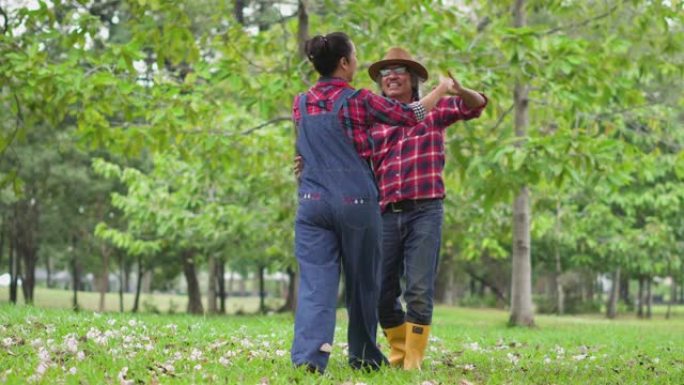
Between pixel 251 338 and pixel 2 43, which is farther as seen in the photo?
pixel 2 43

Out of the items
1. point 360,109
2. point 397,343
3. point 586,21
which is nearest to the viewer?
point 360,109

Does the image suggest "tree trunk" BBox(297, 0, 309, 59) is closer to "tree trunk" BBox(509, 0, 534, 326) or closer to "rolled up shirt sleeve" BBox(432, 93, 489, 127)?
"tree trunk" BBox(509, 0, 534, 326)

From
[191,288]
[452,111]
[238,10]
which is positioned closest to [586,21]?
[238,10]

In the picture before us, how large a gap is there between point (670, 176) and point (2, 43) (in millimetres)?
23868

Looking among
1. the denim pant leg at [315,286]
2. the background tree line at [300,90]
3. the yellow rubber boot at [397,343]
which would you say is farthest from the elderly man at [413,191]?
the background tree line at [300,90]

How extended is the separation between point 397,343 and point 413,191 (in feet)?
3.68

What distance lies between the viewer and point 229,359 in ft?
19.4

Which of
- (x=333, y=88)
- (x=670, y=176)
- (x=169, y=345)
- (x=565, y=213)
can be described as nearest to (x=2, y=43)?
(x=169, y=345)

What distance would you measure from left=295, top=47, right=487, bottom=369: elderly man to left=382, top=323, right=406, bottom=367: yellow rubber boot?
187 millimetres

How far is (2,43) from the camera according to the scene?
9.91 m

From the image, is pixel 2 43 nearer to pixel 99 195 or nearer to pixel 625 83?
pixel 625 83

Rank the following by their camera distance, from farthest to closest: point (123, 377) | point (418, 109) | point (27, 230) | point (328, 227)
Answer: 1. point (27, 230)
2. point (328, 227)
3. point (418, 109)
4. point (123, 377)

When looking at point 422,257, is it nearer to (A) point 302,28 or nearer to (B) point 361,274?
(B) point 361,274

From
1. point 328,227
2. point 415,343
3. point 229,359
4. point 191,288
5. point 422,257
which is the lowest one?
point 191,288
